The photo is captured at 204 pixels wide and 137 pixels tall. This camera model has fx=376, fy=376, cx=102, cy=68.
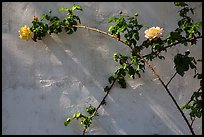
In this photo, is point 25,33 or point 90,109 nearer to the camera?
point 25,33

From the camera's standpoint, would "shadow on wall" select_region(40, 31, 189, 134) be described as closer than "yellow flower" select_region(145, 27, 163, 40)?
No

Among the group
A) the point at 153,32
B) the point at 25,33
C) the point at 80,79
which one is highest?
the point at 153,32

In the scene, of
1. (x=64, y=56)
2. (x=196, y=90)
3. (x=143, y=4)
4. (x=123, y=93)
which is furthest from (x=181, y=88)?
(x=64, y=56)

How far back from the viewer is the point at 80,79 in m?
2.95

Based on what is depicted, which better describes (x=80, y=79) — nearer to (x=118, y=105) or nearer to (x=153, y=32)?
(x=118, y=105)

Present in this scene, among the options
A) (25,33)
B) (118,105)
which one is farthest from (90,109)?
(25,33)

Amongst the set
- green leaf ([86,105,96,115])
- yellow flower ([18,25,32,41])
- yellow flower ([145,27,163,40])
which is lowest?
green leaf ([86,105,96,115])

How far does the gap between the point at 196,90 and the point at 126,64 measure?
2.08 ft

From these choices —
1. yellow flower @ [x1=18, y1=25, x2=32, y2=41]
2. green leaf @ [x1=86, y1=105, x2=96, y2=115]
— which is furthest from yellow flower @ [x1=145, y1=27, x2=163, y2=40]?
yellow flower @ [x1=18, y1=25, x2=32, y2=41]

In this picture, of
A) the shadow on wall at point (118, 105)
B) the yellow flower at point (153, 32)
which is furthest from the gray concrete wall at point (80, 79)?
the yellow flower at point (153, 32)

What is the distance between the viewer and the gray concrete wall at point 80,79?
291 cm

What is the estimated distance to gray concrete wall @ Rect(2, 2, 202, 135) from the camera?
2.91 meters

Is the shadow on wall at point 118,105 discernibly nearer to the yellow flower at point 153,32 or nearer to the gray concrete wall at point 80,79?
the gray concrete wall at point 80,79

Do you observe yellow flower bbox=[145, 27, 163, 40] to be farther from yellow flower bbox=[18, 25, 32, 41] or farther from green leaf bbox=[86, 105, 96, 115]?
yellow flower bbox=[18, 25, 32, 41]
